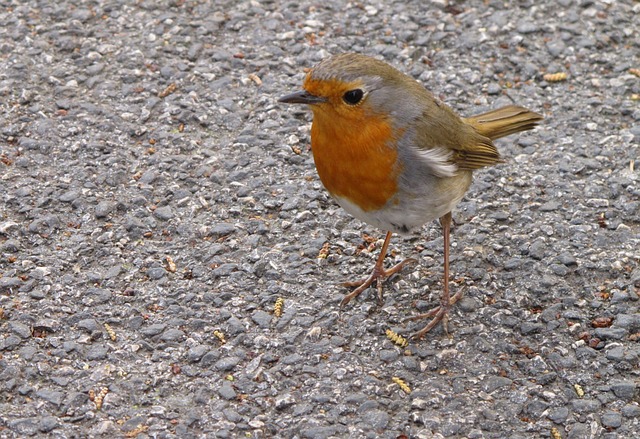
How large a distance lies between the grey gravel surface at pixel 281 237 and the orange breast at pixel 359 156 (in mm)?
648

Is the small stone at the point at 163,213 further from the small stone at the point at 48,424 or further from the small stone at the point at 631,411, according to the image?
the small stone at the point at 631,411

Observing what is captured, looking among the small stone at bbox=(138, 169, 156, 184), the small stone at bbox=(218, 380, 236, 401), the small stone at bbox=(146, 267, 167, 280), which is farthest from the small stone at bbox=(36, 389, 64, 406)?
the small stone at bbox=(138, 169, 156, 184)

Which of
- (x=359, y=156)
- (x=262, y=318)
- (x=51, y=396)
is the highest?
(x=359, y=156)

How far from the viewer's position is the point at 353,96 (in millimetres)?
4004

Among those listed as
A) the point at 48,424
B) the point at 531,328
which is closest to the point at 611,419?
the point at 531,328

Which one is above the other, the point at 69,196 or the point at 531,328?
the point at 69,196

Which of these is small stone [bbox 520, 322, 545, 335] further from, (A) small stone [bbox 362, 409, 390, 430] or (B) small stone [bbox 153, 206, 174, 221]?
(B) small stone [bbox 153, 206, 174, 221]

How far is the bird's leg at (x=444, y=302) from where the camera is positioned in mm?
4277

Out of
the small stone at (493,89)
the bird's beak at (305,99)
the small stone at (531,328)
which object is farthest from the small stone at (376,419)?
the small stone at (493,89)

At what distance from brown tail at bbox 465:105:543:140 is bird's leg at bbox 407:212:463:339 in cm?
62

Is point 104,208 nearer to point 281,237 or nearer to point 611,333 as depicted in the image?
point 281,237

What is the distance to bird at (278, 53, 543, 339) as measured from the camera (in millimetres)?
3998

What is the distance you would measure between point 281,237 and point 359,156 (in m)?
0.91

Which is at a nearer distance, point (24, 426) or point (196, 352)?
point (24, 426)
